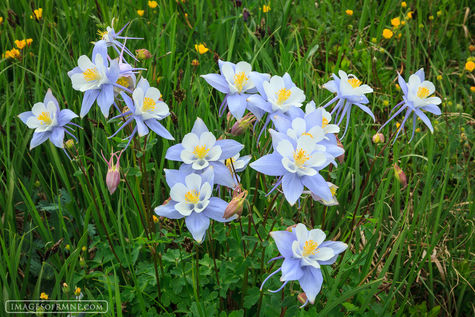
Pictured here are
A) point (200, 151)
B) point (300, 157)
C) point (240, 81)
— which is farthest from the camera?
point (240, 81)

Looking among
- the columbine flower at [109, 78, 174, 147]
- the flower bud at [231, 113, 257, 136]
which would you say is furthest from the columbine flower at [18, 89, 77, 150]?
the flower bud at [231, 113, 257, 136]

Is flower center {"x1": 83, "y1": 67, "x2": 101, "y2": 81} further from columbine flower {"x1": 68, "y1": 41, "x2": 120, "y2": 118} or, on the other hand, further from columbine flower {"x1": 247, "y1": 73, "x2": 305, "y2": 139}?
columbine flower {"x1": 247, "y1": 73, "x2": 305, "y2": 139}

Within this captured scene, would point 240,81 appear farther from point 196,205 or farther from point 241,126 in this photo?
point 196,205

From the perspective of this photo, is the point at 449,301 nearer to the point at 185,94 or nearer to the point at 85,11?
the point at 185,94

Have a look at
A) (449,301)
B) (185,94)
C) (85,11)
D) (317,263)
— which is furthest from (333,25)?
(317,263)

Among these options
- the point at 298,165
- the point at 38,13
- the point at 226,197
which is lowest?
the point at 226,197

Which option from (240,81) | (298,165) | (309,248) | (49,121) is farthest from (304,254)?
(49,121)

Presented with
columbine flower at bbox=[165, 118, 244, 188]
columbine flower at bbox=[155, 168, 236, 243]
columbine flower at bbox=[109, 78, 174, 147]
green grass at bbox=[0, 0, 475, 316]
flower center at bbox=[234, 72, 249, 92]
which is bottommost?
green grass at bbox=[0, 0, 475, 316]

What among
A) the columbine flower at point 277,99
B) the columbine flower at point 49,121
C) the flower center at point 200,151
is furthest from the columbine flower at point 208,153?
the columbine flower at point 49,121
